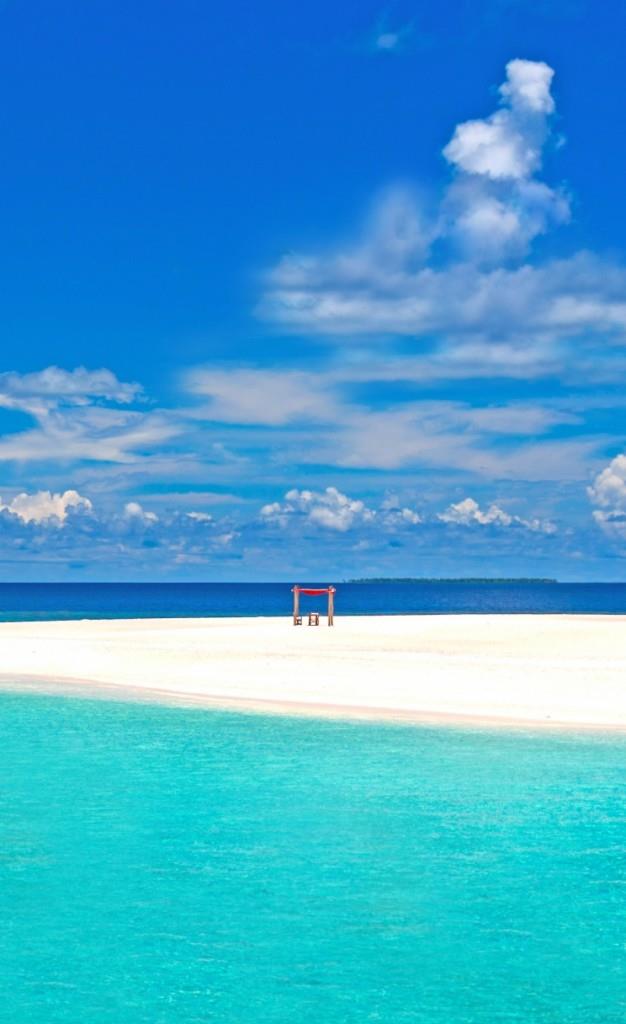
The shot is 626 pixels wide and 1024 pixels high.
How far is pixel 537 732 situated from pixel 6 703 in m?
16.9

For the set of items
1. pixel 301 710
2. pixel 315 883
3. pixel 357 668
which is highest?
pixel 357 668

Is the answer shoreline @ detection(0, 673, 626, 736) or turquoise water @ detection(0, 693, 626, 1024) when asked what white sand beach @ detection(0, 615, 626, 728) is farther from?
turquoise water @ detection(0, 693, 626, 1024)

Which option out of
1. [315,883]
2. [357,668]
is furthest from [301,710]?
[315,883]

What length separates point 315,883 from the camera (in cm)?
1514

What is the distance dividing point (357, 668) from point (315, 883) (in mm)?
24792

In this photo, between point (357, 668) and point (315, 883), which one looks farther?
point (357, 668)

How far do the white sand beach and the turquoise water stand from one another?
213 inches

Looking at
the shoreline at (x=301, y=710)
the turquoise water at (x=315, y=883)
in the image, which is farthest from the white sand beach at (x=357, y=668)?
the turquoise water at (x=315, y=883)

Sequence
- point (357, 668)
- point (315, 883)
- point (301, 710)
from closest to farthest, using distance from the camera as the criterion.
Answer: point (315, 883)
point (301, 710)
point (357, 668)

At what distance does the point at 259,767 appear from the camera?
2338 cm

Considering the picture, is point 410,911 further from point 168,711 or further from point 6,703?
point 6,703

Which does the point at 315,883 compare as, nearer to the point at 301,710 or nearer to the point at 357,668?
the point at 301,710

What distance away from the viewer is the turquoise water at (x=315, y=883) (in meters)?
11.6

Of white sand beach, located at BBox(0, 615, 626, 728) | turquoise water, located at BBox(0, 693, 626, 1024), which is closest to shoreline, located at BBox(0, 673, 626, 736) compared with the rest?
white sand beach, located at BBox(0, 615, 626, 728)
